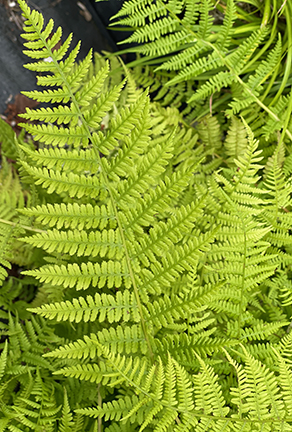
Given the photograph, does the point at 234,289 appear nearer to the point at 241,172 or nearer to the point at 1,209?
the point at 241,172

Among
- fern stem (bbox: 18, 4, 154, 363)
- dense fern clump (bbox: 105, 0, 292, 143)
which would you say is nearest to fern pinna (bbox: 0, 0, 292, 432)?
fern stem (bbox: 18, 4, 154, 363)

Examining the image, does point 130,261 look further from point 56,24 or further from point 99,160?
point 56,24

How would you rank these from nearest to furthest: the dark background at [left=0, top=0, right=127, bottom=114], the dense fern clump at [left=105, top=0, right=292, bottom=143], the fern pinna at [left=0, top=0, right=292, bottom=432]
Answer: the fern pinna at [left=0, top=0, right=292, bottom=432], the dense fern clump at [left=105, top=0, right=292, bottom=143], the dark background at [left=0, top=0, right=127, bottom=114]

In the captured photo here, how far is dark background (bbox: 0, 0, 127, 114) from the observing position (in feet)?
6.91

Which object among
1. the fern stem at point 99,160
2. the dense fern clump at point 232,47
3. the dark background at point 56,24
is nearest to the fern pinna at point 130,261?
the fern stem at point 99,160

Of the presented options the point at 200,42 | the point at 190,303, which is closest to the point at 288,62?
the point at 200,42

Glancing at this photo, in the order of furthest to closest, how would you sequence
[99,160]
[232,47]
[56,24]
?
[56,24] → [232,47] → [99,160]

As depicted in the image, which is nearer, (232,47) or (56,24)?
(232,47)

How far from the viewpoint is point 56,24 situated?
6.95 feet

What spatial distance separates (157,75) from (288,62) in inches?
30.2

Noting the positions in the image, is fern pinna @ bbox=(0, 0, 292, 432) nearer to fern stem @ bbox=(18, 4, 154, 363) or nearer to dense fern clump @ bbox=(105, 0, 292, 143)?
fern stem @ bbox=(18, 4, 154, 363)

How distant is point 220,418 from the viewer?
0.93m

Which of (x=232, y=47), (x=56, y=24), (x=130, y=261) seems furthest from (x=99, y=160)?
(x=56, y=24)

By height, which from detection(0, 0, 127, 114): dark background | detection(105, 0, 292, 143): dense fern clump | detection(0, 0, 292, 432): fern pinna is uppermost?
detection(0, 0, 127, 114): dark background
